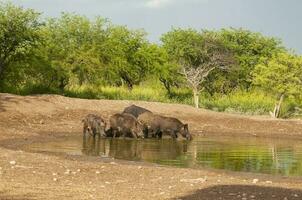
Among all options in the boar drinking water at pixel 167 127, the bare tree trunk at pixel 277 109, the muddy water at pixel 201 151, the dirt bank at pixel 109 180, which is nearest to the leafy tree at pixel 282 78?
the bare tree trunk at pixel 277 109

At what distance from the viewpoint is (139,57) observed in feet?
162

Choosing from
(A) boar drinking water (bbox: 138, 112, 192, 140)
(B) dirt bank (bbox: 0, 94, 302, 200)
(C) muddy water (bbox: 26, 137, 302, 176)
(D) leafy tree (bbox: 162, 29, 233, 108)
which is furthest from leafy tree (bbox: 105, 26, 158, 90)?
(B) dirt bank (bbox: 0, 94, 302, 200)

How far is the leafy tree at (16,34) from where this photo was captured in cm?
3691

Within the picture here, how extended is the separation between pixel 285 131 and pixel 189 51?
18.3 m

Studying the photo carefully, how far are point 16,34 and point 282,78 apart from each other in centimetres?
→ 1795

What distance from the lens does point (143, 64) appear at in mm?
49500

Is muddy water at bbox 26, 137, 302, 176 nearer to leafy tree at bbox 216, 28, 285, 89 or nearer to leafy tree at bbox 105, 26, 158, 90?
leafy tree at bbox 105, 26, 158, 90

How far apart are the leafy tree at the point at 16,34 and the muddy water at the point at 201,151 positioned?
1220 cm

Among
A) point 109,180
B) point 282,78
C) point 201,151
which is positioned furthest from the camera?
point 282,78

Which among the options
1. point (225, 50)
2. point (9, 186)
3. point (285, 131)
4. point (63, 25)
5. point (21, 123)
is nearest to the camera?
point (9, 186)

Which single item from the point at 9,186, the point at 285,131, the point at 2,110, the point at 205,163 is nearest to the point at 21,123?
the point at 2,110

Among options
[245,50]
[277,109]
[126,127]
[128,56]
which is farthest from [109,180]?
[245,50]

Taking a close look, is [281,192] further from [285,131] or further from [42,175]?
[285,131]

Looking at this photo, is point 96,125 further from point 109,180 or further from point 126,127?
point 109,180
